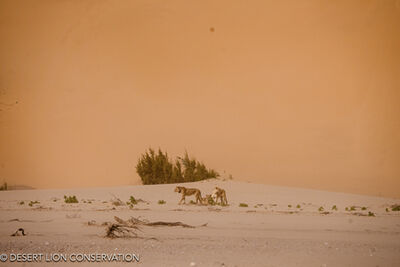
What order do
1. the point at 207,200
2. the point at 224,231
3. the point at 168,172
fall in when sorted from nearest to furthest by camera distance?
the point at 224,231, the point at 207,200, the point at 168,172

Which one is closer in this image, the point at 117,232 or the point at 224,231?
the point at 117,232

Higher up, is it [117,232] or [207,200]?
[207,200]

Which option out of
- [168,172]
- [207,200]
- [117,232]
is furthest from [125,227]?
[168,172]

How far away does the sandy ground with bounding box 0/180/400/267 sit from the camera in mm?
4721

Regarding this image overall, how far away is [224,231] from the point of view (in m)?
6.45

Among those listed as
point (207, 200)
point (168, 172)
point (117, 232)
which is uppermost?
point (168, 172)

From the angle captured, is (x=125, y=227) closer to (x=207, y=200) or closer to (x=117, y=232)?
(x=117, y=232)

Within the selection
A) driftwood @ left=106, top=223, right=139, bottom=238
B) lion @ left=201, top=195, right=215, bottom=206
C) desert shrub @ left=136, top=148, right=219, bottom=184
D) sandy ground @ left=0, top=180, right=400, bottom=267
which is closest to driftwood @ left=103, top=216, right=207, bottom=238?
driftwood @ left=106, top=223, right=139, bottom=238

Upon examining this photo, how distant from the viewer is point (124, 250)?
497 cm

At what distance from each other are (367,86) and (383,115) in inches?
54.2

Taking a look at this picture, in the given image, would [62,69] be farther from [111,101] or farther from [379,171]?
[379,171]

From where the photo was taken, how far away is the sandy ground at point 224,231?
4.72 meters

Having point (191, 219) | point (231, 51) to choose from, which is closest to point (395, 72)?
point (231, 51)

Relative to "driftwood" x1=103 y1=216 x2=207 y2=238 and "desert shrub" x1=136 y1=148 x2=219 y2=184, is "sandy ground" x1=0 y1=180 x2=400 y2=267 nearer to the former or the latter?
"driftwood" x1=103 y1=216 x2=207 y2=238
